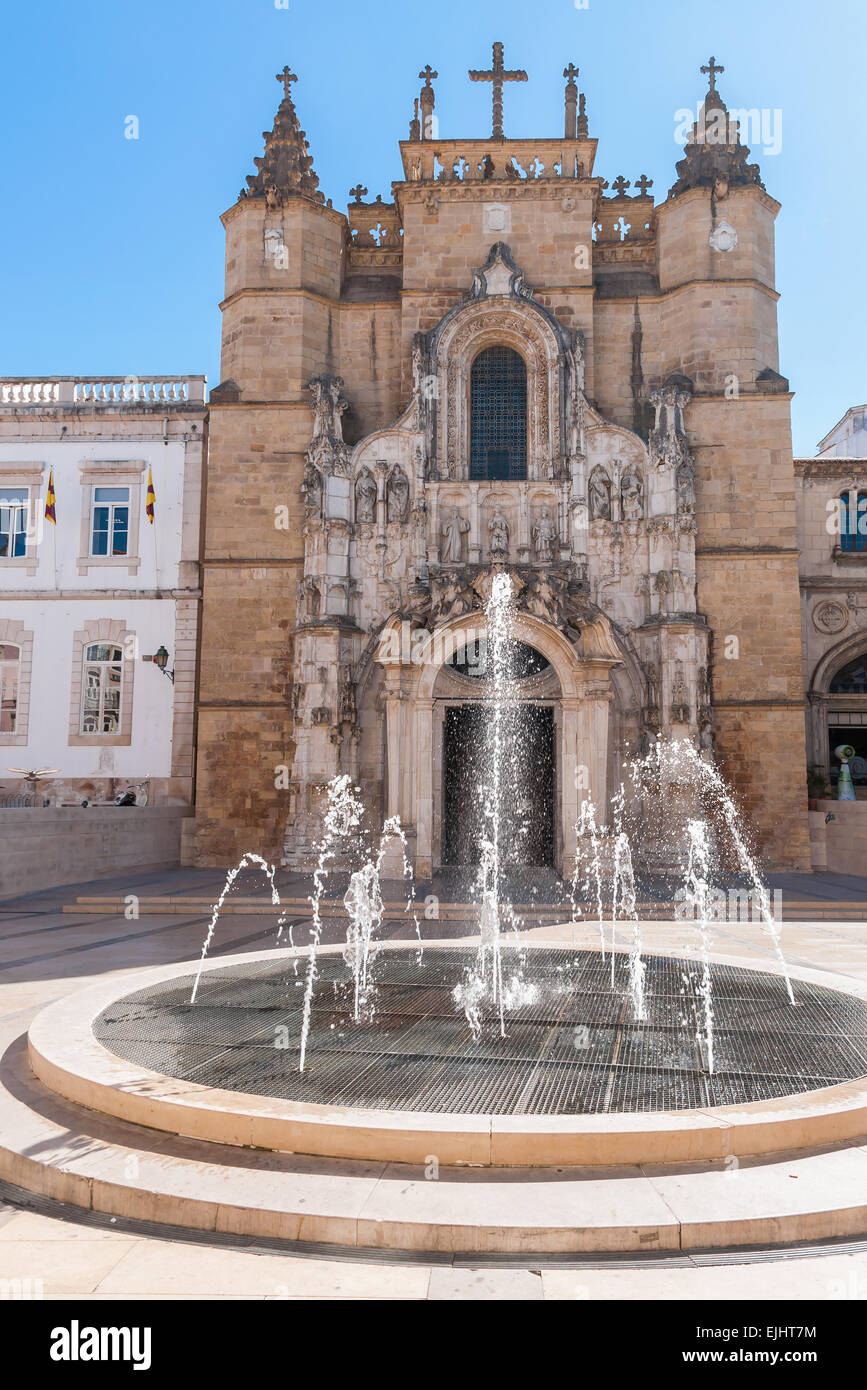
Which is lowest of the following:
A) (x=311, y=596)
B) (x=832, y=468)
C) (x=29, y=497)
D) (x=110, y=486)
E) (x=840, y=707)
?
(x=840, y=707)

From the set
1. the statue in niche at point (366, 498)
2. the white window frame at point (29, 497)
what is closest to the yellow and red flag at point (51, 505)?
the white window frame at point (29, 497)

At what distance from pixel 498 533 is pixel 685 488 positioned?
11.9ft

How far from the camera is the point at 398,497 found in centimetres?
1980

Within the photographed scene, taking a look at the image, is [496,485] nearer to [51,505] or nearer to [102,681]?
[102,681]

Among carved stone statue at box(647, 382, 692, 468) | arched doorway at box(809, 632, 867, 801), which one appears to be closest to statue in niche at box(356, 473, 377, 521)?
carved stone statue at box(647, 382, 692, 468)

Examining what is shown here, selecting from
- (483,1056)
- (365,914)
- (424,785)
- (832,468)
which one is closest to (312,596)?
(424,785)

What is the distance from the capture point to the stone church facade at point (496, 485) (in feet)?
60.8

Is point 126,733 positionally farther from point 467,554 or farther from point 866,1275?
point 866,1275

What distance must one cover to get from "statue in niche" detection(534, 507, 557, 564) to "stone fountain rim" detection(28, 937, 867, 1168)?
14.8 metres

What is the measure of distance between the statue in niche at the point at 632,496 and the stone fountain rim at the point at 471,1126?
599 inches

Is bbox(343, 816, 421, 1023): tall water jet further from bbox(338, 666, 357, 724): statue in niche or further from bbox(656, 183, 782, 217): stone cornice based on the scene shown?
bbox(656, 183, 782, 217): stone cornice

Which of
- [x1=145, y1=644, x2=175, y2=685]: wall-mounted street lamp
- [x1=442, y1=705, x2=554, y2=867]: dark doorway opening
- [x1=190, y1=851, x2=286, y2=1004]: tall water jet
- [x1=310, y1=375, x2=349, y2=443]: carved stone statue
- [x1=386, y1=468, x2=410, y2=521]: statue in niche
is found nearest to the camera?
[x1=190, y1=851, x2=286, y2=1004]: tall water jet

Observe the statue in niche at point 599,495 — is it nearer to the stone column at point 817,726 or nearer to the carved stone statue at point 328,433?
the carved stone statue at point 328,433

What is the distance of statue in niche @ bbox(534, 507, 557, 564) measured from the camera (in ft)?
63.5
